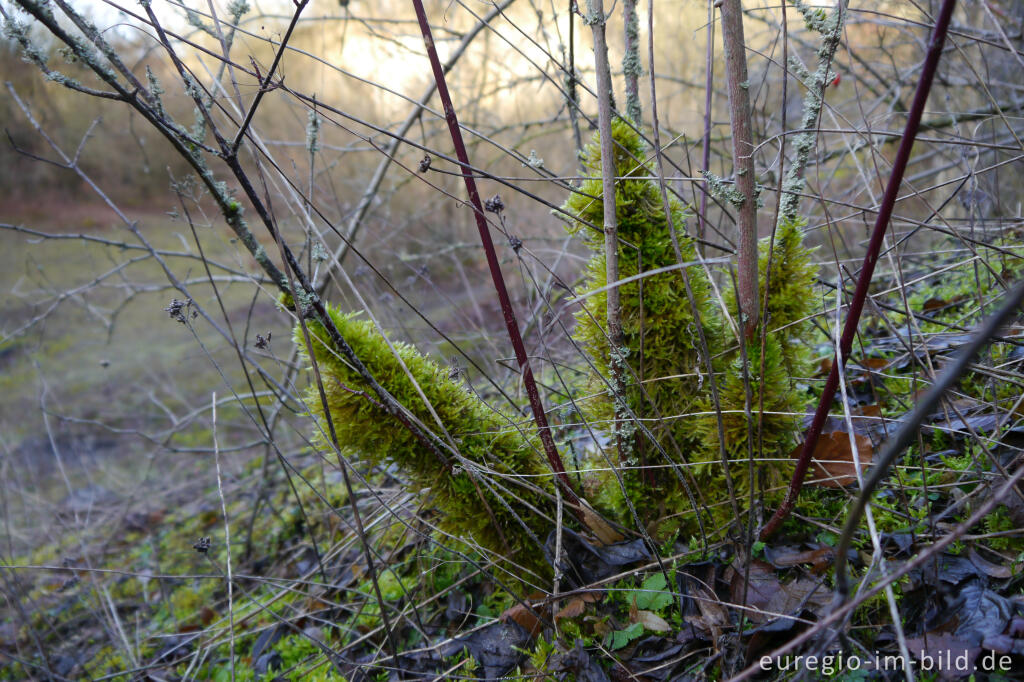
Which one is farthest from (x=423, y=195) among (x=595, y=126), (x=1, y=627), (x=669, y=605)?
(x=669, y=605)

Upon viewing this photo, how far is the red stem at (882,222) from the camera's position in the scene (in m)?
0.92

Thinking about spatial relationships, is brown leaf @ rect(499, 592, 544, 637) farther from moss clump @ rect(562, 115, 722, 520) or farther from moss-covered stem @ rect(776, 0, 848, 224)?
moss-covered stem @ rect(776, 0, 848, 224)

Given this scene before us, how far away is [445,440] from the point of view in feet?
5.54

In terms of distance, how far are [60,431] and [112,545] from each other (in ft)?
15.0

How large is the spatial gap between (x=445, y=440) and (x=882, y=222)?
4.01ft

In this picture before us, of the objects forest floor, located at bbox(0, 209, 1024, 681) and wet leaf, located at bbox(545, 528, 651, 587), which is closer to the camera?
forest floor, located at bbox(0, 209, 1024, 681)

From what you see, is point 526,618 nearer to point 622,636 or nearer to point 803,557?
point 622,636

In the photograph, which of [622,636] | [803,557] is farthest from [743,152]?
[622,636]

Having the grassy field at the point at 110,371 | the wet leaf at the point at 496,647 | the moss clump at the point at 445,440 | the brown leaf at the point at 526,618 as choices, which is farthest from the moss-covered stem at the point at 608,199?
the grassy field at the point at 110,371

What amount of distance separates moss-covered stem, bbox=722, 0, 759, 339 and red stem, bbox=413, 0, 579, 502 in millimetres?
592

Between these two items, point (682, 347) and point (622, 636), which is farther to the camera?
point (682, 347)

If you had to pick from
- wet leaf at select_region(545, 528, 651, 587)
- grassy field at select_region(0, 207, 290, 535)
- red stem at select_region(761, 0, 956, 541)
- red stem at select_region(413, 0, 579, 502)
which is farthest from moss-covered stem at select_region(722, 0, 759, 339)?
grassy field at select_region(0, 207, 290, 535)

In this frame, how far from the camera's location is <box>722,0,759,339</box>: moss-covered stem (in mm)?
1396

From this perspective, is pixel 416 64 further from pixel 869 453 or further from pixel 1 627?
pixel 1 627
